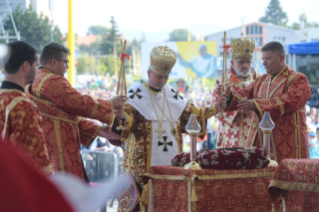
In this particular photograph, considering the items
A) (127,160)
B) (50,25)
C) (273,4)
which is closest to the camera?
(127,160)

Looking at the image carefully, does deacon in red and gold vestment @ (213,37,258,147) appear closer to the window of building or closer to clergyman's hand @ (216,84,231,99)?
clergyman's hand @ (216,84,231,99)

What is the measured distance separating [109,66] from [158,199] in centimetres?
7321

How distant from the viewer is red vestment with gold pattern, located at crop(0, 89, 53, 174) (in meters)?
2.90

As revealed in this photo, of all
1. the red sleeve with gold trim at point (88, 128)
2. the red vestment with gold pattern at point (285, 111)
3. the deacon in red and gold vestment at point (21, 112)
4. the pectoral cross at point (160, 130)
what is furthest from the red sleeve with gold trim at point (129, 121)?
the deacon in red and gold vestment at point (21, 112)

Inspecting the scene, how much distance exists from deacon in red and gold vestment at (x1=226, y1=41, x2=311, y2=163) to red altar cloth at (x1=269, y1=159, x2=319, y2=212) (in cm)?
134

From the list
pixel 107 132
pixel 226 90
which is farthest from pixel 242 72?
pixel 107 132

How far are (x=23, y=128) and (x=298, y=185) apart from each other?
216 centimetres

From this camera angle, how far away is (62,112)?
14.7 ft

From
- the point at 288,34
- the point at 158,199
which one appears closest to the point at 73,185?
the point at 158,199

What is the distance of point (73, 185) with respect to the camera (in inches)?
35.5

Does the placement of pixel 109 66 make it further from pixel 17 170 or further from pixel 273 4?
pixel 17 170

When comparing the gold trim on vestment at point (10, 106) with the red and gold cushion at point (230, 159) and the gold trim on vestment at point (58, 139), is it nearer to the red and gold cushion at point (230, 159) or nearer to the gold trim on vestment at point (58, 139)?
the gold trim on vestment at point (58, 139)

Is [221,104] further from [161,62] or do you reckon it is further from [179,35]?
[179,35]

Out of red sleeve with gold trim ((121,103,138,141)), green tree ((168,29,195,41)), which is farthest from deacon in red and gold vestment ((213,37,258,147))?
green tree ((168,29,195,41))
